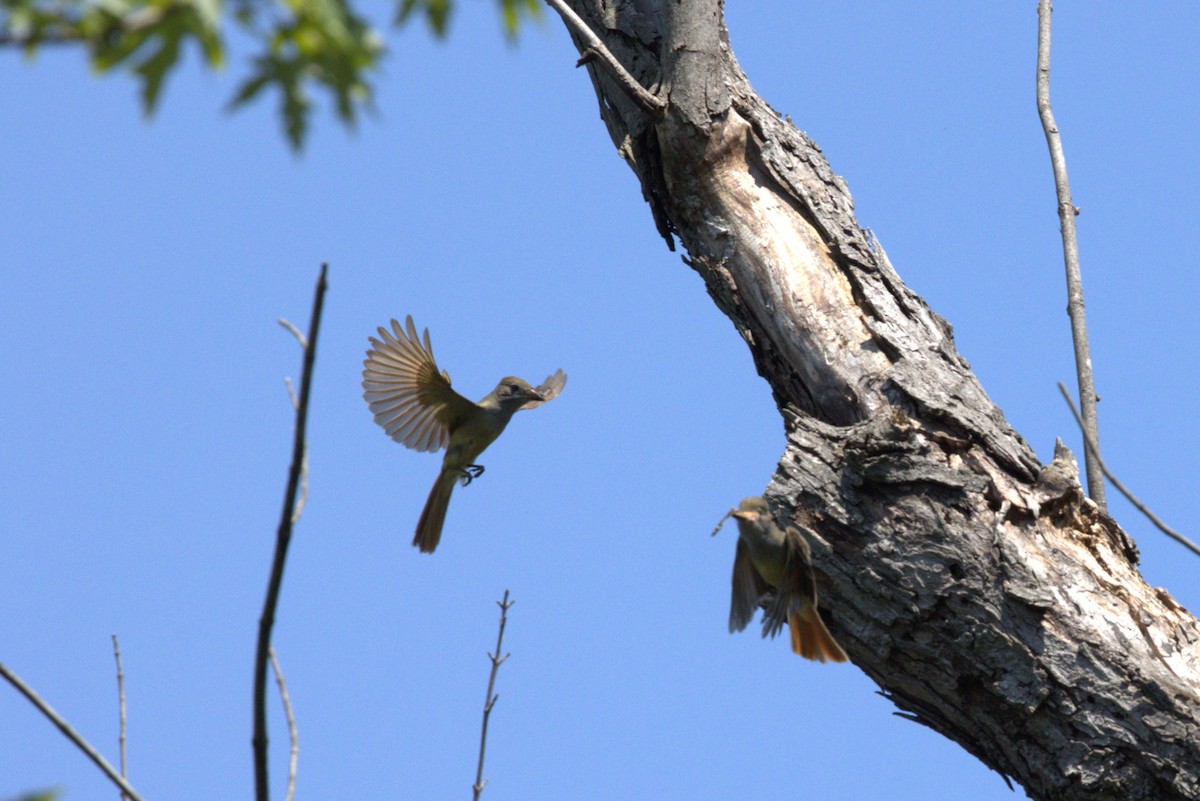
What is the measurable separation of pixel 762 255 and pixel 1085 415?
1.32 m

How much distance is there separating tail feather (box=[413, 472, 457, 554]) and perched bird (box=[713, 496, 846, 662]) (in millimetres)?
2682

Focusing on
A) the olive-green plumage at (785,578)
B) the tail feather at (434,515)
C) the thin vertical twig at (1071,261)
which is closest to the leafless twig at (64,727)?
the olive-green plumage at (785,578)

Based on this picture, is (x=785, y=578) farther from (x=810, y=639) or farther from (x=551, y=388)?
(x=551, y=388)

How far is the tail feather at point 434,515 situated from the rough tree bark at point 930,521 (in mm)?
2282

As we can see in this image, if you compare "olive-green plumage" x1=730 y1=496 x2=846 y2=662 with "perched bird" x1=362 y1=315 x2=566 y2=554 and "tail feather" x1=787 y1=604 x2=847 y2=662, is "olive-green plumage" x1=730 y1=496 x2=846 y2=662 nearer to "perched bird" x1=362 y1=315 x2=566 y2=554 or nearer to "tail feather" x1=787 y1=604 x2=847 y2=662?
"tail feather" x1=787 y1=604 x2=847 y2=662

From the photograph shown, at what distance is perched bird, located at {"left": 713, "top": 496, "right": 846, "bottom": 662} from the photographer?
4.10 meters

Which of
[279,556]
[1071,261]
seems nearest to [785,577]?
[1071,261]

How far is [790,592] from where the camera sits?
4195 mm

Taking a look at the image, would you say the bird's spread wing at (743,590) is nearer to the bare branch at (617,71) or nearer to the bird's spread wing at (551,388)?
the bare branch at (617,71)

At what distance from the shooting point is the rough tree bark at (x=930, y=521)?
3.86 metres

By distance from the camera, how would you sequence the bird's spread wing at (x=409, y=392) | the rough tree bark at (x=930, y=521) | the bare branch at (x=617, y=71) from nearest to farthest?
the rough tree bark at (x=930, y=521) → the bare branch at (x=617, y=71) → the bird's spread wing at (x=409, y=392)

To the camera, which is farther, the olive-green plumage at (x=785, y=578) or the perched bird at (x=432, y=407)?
the perched bird at (x=432, y=407)

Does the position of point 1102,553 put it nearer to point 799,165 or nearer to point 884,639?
point 884,639

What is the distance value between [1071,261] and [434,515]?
3.50m
